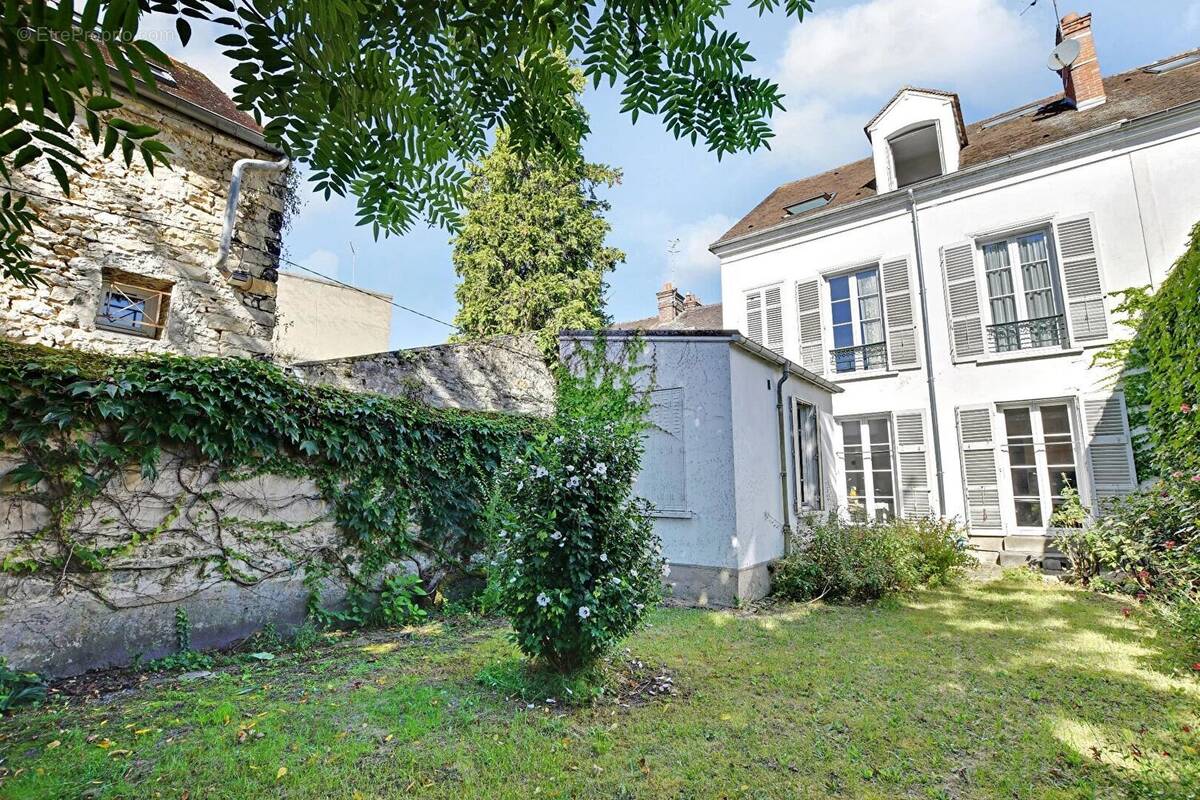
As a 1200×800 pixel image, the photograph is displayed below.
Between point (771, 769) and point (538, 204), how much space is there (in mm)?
16142

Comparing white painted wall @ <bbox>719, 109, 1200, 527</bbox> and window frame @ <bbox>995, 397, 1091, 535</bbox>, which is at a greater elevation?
white painted wall @ <bbox>719, 109, 1200, 527</bbox>

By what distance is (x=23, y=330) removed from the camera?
5.53m

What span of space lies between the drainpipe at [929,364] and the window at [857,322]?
742mm

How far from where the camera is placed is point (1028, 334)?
966 cm

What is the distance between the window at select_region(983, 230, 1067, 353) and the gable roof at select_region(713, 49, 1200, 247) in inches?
68.4

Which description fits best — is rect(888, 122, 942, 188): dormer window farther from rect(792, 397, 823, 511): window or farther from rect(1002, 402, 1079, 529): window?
rect(792, 397, 823, 511): window

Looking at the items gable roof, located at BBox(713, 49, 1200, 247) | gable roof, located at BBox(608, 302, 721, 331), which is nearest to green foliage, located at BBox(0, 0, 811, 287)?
gable roof, located at BBox(713, 49, 1200, 247)

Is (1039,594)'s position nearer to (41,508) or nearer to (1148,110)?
(1148,110)

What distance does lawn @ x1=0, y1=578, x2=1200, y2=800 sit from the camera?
8.70ft

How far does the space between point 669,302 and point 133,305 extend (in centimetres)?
1302

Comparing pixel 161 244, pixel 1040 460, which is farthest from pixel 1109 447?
pixel 161 244

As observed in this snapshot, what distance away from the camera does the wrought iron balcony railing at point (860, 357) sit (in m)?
11.1

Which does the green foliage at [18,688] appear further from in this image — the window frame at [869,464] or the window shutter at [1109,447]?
the window shutter at [1109,447]

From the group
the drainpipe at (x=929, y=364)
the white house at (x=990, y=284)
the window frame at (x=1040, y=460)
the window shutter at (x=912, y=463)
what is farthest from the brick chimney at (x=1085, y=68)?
the window shutter at (x=912, y=463)
